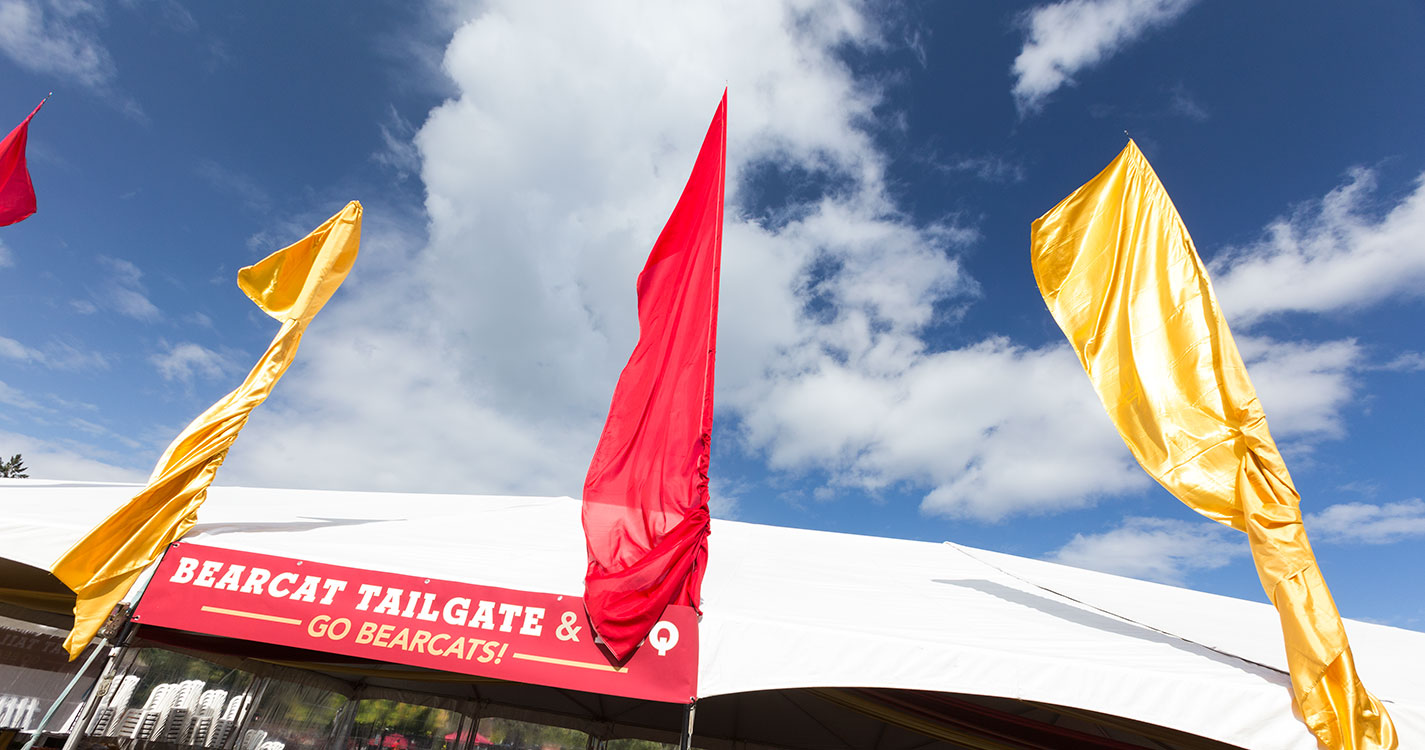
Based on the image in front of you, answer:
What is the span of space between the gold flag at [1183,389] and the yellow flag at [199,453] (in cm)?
505

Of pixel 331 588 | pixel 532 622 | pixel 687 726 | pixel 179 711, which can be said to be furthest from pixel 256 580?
pixel 179 711

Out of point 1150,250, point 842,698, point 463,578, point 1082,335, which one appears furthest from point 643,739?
point 1150,250

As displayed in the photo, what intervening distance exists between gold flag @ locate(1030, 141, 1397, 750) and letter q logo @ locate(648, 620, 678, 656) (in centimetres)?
277

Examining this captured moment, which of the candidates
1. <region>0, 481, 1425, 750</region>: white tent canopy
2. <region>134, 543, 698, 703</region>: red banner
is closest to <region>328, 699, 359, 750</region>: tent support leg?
<region>0, 481, 1425, 750</region>: white tent canopy

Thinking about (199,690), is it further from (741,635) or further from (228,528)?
(741,635)

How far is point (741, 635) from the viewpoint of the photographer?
290 cm

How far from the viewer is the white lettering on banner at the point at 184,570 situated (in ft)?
10.7

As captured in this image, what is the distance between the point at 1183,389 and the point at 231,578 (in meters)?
5.28

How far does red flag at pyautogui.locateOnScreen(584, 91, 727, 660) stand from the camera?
3.00 m

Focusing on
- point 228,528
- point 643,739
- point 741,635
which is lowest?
point 643,739

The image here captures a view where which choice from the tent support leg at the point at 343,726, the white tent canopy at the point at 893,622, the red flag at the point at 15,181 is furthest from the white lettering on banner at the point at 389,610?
the red flag at the point at 15,181

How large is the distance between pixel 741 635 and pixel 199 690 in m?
5.83

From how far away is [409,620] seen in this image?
3117 millimetres

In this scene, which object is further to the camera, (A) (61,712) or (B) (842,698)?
(A) (61,712)
